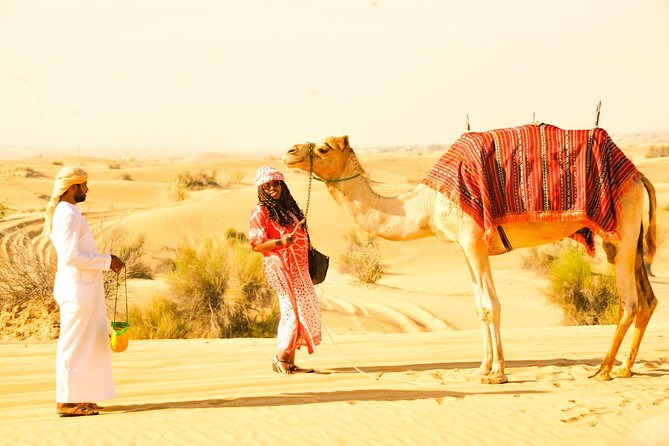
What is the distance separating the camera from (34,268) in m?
13.7

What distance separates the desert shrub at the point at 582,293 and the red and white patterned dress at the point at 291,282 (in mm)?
9503

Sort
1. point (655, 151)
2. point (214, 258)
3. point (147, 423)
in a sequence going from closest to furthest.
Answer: point (147, 423) → point (214, 258) → point (655, 151)

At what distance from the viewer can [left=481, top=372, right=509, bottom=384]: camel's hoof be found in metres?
8.73

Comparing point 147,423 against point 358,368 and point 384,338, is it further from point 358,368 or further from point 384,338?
point 384,338

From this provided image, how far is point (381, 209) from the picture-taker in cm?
923

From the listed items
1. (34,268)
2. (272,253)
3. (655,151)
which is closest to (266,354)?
(272,253)

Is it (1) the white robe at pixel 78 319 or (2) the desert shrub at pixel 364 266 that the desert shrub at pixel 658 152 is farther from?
(1) the white robe at pixel 78 319

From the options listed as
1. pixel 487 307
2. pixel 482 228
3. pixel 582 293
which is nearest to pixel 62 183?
pixel 482 228

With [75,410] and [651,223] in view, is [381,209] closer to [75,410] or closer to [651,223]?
[651,223]

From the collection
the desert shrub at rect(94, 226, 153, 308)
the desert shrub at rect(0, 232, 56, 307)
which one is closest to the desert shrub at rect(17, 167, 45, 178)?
the desert shrub at rect(94, 226, 153, 308)

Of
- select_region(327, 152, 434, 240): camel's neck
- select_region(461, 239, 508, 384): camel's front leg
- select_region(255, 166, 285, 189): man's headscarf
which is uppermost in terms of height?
select_region(255, 166, 285, 189): man's headscarf

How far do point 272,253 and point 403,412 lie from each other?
8.13 feet

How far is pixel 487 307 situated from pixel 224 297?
23.4 feet

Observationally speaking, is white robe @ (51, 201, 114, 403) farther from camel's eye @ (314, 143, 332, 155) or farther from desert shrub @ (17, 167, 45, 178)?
desert shrub @ (17, 167, 45, 178)
